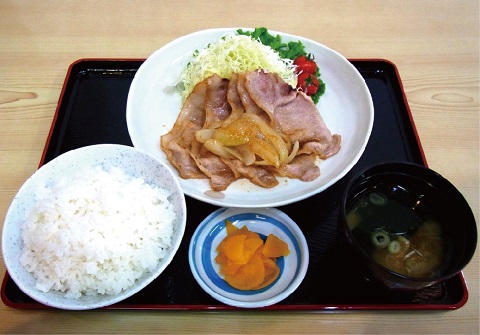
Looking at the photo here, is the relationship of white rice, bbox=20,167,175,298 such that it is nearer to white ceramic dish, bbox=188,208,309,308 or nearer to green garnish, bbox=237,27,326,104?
white ceramic dish, bbox=188,208,309,308

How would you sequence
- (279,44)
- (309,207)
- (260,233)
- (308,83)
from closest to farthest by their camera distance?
1. (260,233)
2. (309,207)
3. (308,83)
4. (279,44)

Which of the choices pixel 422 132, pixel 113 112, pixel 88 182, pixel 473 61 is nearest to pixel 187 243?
pixel 88 182

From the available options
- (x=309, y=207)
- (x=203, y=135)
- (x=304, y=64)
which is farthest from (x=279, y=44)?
(x=309, y=207)

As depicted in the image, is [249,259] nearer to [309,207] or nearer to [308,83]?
[309,207]

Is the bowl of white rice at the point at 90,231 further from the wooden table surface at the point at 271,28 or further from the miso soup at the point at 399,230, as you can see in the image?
the miso soup at the point at 399,230

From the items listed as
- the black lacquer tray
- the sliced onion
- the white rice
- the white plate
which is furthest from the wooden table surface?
the sliced onion

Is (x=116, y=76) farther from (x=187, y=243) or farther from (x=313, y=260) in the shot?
(x=313, y=260)

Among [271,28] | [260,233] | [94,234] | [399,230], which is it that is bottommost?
[260,233]

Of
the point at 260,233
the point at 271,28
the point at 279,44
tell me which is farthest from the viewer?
the point at 271,28
